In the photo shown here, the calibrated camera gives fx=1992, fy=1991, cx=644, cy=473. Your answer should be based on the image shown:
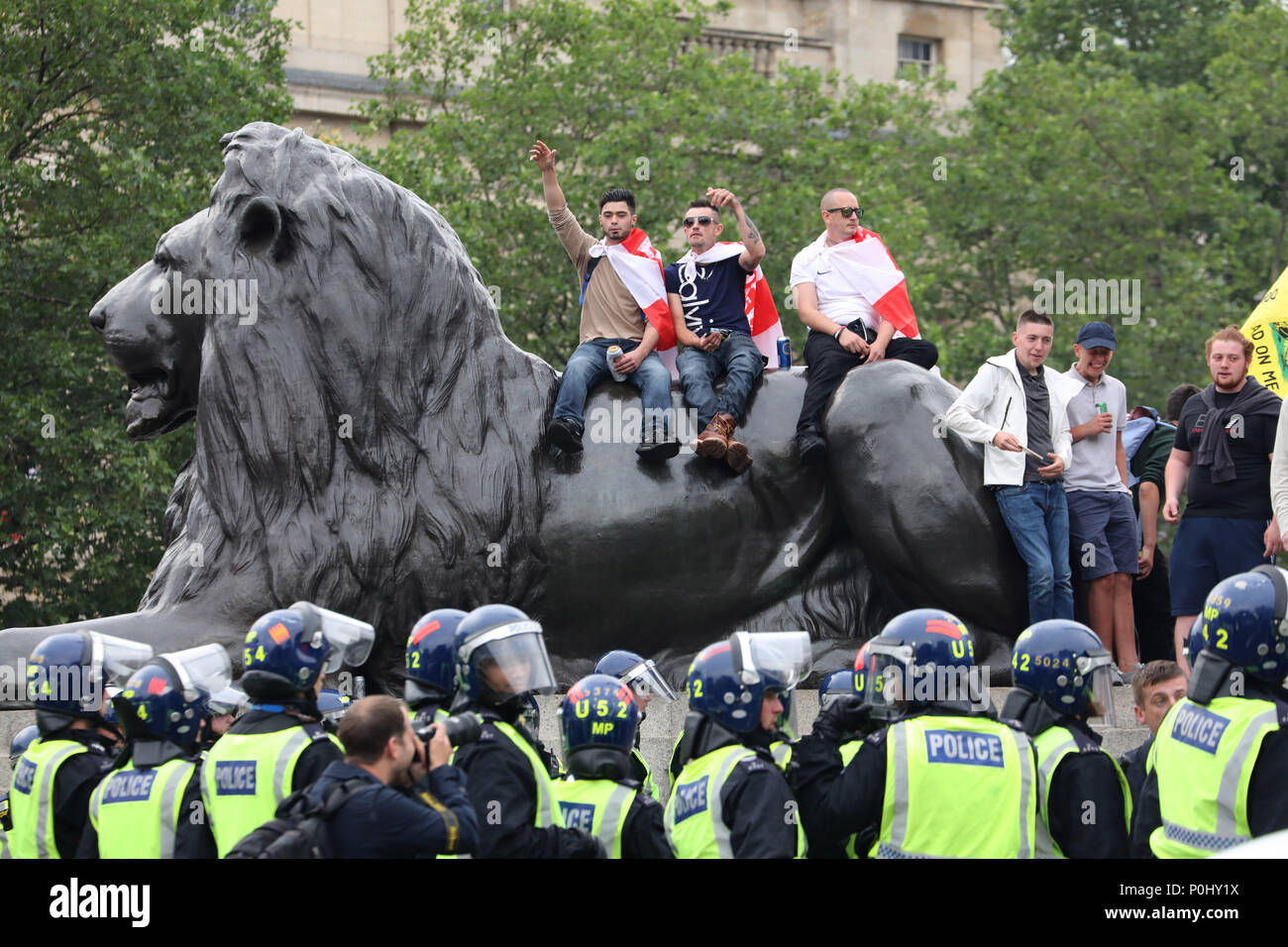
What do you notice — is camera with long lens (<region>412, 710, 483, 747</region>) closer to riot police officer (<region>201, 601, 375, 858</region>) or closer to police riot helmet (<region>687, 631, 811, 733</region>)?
Result: riot police officer (<region>201, 601, 375, 858</region>)

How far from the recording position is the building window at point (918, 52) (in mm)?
50969

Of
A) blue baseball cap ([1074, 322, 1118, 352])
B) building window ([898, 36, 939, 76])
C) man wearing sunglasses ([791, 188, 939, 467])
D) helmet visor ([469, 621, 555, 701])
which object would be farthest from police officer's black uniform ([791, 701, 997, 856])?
building window ([898, 36, 939, 76])

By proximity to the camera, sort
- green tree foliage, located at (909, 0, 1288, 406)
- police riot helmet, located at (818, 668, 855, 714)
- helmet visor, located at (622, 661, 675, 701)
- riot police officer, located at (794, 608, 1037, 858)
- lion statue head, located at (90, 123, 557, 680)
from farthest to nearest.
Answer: green tree foliage, located at (909, 0, 1288, 406)
lion statue head, located at (90, 123, 557, 680)
police riot helmet, located at (818, 668, 855, 714)
helmet visor, located at (622, 661, 675, 701)
riot police officer, located at (794, 608, 1037, 858)

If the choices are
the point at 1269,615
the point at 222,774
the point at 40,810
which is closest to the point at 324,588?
the point at 40,810

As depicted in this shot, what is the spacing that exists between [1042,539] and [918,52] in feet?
136

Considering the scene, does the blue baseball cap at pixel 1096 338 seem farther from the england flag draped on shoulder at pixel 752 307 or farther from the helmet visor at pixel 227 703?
the helmet visor at pixel 227 703

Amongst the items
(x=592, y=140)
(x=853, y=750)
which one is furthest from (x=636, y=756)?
(x=592, y=140)

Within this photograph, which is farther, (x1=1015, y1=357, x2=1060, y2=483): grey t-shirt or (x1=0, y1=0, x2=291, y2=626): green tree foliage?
(x1=0, y1=0, x2=291, y2=626): green tree foliage

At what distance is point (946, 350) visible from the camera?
3164cm

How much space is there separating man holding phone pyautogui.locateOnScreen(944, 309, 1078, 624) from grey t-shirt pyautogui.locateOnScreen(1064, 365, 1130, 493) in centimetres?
31

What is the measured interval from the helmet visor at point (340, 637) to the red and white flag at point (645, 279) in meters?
4.46

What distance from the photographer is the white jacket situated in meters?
11.8

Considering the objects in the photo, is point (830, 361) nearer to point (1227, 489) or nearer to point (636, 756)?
point (1227, 489)
